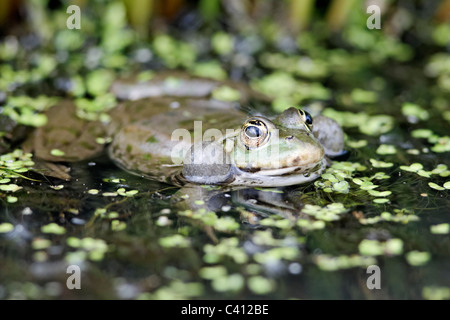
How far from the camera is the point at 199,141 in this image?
4.18 metres

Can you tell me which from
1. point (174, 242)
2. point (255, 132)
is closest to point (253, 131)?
point (255, 132)

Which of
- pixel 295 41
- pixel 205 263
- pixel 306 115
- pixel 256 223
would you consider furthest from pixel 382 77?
pixel 205 263

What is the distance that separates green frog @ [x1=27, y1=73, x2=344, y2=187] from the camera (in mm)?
3828

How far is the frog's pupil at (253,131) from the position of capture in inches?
151

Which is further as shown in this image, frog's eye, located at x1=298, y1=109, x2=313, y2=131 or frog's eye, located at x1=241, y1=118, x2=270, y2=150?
frog's eye, located at x1=298, y1=109, x2=313, y2=131

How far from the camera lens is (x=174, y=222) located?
139 inches

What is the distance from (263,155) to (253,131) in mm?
191

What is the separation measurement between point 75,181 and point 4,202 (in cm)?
54

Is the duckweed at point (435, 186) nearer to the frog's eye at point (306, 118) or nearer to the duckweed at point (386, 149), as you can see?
the duckweed at point (386, 149)

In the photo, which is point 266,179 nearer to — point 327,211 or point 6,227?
point 327,211

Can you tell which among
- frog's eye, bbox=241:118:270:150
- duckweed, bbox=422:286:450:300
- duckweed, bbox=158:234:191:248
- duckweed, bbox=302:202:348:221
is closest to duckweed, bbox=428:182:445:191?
duckweed, bbox=302:202:348:221

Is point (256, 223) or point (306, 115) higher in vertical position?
point (306, 115)

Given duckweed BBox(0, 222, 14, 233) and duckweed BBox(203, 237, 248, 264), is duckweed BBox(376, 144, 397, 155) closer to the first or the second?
duckweed BBox(203, 237, 248, 264)
